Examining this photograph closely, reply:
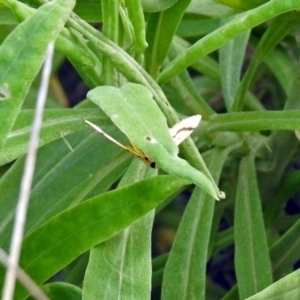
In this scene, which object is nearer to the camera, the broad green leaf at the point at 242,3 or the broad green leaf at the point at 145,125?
the broad green leaf at the point at 145,125

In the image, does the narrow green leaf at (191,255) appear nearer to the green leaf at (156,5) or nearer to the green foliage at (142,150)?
the green foliage at (142,150)

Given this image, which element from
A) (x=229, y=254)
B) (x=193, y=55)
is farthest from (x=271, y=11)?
(x=229, y=254)

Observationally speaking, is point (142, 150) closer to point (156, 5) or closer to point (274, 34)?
point (156, 5)

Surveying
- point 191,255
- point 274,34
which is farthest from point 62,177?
point 274,34

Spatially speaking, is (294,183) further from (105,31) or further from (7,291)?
(7,291)

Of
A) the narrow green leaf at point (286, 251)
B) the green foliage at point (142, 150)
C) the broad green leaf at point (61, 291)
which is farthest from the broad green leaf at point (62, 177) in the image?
the narrow green leaf at point (286, 251)

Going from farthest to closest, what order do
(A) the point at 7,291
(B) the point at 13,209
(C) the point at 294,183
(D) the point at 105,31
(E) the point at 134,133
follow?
(C) the point at 294,183, (B) the point at 13,209, (D) the point at 105,31, (E) the point at 134,133, (A) the point at 7,291

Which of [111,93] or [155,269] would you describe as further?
[155,269]

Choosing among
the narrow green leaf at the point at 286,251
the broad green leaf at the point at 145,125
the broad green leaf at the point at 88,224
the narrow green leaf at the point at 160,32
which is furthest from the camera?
the narrow green leaf at the point at 286,251
